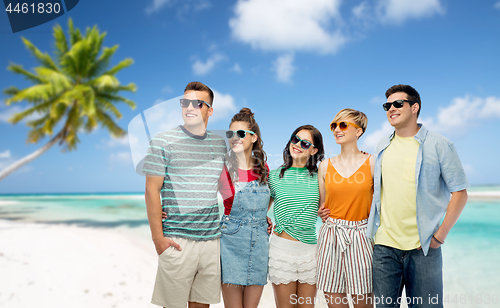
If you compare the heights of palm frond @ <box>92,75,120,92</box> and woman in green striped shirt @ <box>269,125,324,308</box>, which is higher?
palm frond @ <box>92,75,120,92</box>

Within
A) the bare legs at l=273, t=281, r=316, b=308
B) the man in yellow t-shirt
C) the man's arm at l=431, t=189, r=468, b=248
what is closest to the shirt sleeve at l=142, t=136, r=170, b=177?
the bare legs at l=273, t=281, r=316, b=308

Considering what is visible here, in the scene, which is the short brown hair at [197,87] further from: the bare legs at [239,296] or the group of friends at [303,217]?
the bare legs at [239,296]

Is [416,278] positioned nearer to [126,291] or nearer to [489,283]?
[126,291]

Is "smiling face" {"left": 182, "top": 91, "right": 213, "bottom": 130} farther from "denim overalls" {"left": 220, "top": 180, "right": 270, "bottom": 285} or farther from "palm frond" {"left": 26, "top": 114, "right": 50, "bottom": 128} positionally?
"palm frond" {"left": 26, "top": 114, "right": 50, "bottom": 128}

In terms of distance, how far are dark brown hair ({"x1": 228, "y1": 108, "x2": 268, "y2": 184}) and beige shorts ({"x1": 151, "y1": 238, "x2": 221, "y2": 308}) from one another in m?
0.84

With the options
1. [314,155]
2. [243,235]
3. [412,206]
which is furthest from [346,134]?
[243,235]

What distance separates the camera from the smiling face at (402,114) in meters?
3.19

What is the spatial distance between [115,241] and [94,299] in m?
6.93

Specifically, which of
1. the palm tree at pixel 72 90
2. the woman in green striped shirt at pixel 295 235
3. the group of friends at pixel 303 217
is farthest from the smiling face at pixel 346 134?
the palm tree at pixel 72 90

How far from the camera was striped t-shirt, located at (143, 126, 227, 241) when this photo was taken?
10.1 ft

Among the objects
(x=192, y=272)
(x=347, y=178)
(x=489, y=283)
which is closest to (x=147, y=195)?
(x=192, y=272)

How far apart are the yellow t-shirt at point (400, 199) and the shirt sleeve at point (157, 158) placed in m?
2.30

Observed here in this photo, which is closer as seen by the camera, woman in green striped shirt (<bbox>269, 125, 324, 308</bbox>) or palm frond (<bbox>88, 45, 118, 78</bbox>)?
woman in green striped shirt (<bbox>269, 125, 324, 308</bbox>)

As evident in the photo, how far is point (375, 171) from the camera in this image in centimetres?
323
